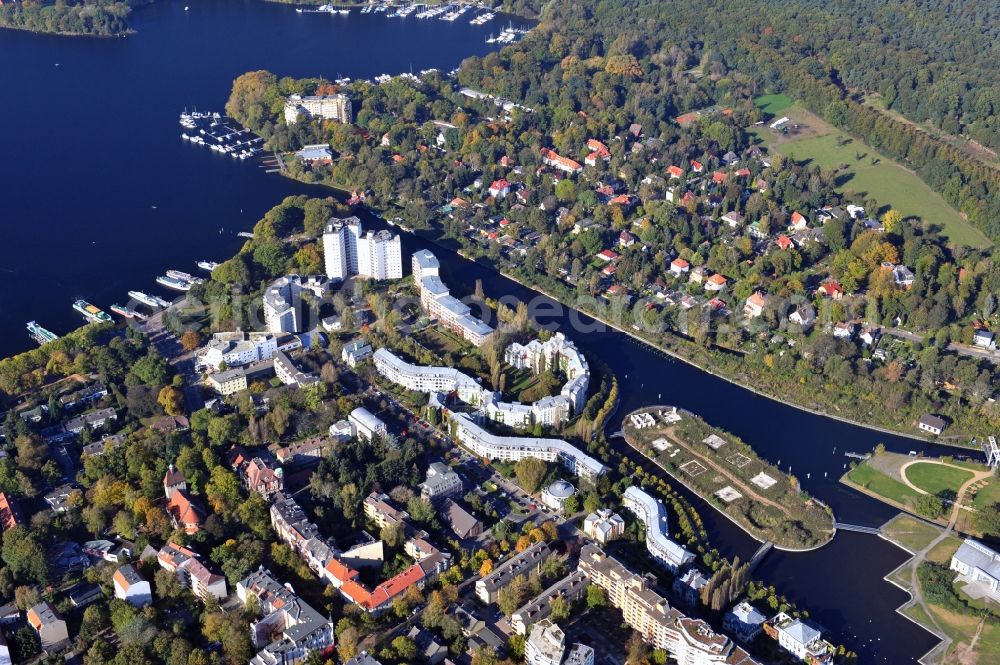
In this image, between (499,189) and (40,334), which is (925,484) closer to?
(499,189)

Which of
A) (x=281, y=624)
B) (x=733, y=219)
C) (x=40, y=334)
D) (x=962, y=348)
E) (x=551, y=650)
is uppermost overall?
(x=733, y=219)

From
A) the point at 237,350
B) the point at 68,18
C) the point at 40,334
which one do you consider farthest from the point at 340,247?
the point at 68,18

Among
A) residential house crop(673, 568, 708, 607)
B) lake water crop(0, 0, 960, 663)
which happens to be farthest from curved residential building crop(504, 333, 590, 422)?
residential house crop(673, 568, 708, 607)

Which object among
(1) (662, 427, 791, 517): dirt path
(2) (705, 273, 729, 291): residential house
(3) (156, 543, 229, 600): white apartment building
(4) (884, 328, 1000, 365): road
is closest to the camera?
(3) (156, 543, 229, 600): white apartment building

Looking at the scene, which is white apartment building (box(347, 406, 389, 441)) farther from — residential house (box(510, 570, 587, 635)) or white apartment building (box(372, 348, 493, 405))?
residential house (box(510, 570, 587, 635))

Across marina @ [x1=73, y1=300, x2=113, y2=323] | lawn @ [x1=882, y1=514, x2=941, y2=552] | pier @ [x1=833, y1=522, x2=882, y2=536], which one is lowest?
marina @ [x1=73, y1=300, x2=113, y2=323]

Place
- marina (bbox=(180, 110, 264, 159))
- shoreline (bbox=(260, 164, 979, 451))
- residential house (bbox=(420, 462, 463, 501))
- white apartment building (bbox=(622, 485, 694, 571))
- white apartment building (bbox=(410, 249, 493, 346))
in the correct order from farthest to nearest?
marina (bbox=(180, 110, 264, 159)), white apartment building (bbox=(410, 249, 493, 346)), shoreline (bbox=(260, 164, 979, 451)), residential house (bbox=(420, 462, 463, 501)), white apartment building (bbox=(622, 485, 694, 571))

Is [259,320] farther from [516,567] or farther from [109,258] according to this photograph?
[516,567]
